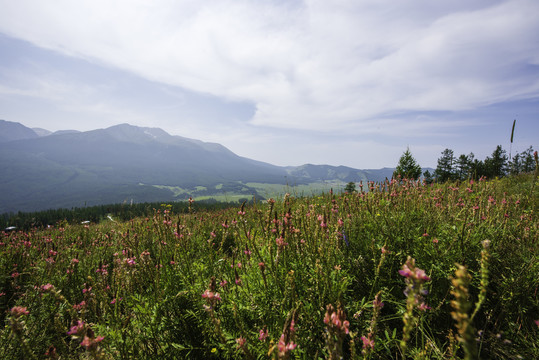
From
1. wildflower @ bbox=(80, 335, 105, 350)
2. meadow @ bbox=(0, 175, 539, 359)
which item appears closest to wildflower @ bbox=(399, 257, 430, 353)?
meadow @ bbox=(0, 175, 539, 359)

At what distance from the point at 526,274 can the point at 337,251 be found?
2.14 m

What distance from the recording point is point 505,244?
128 inches

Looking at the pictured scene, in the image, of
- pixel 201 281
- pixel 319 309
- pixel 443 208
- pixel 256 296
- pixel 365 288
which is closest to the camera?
pixel 319 309

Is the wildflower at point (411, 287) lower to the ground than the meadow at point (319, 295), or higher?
higher

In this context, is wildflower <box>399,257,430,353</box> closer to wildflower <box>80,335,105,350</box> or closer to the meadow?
the meadow

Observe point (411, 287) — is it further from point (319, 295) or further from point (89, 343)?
point (89, 343)

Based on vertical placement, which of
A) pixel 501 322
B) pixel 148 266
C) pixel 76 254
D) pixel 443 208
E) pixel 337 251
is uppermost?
pixel 443 208

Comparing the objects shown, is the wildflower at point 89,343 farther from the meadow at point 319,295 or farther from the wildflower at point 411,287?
the wildflower at point 411,287

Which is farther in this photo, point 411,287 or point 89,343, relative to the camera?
point 89,343

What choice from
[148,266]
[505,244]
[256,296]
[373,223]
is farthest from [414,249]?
[148,266]

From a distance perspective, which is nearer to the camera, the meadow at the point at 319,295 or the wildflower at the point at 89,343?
the wildflower at the point at 89,343

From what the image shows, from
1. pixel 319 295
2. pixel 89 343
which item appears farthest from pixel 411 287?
pixel 89 343

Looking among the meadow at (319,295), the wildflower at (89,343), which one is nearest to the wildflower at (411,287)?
the meadow at (319,295)

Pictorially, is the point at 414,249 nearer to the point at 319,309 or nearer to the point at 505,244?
the point at 505,244
